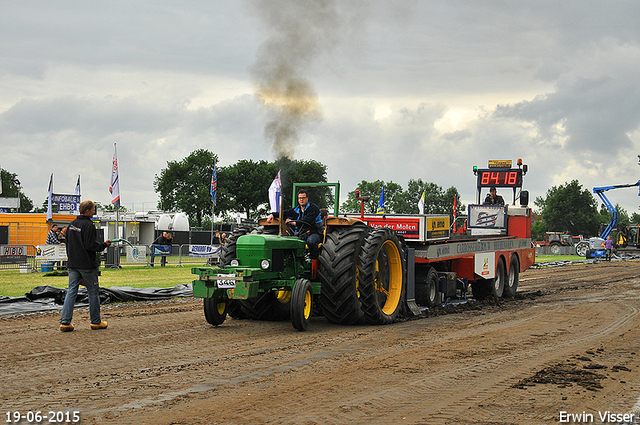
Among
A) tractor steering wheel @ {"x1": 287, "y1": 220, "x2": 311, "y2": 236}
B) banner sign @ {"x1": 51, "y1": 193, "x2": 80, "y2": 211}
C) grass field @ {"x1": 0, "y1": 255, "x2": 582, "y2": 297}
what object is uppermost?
banner sign @ {"x1": 51, "y1": 193, "x2": 80, "y2": 211}

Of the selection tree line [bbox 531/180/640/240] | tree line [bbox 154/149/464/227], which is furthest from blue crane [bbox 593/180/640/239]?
tree line [bbox 531/180/640/240]

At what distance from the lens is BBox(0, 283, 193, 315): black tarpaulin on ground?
10969 millimetres

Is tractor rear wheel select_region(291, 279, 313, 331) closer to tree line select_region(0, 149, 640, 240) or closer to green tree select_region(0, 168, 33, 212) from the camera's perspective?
tree line select_region(0, 149, 640, 240)

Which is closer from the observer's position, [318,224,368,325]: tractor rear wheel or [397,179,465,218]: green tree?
[318,224,368,325]: tractor rear wheel

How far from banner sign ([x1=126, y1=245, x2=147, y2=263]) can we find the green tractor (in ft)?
50.7

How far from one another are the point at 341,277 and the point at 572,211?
305ft

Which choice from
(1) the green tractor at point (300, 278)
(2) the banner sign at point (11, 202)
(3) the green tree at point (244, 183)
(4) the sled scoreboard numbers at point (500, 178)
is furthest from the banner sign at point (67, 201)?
(3) the green tree at point (244, 183)

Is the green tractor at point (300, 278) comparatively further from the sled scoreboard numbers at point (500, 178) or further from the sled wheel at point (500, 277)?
the sled scoreboard numbers at point (500, 178)

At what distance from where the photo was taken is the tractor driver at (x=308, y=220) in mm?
9367

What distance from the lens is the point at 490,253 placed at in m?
14.1

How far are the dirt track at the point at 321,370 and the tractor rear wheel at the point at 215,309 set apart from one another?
14 cm

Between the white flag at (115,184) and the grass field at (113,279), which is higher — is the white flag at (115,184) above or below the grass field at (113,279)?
above

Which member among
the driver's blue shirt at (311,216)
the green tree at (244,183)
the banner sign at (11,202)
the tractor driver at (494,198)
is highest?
the green tree at (244,183)

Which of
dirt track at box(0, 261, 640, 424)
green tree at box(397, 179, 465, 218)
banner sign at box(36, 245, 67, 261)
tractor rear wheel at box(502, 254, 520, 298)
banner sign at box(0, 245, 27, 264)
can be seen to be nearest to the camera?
dirt track at box(0, 261, 640, 424)
